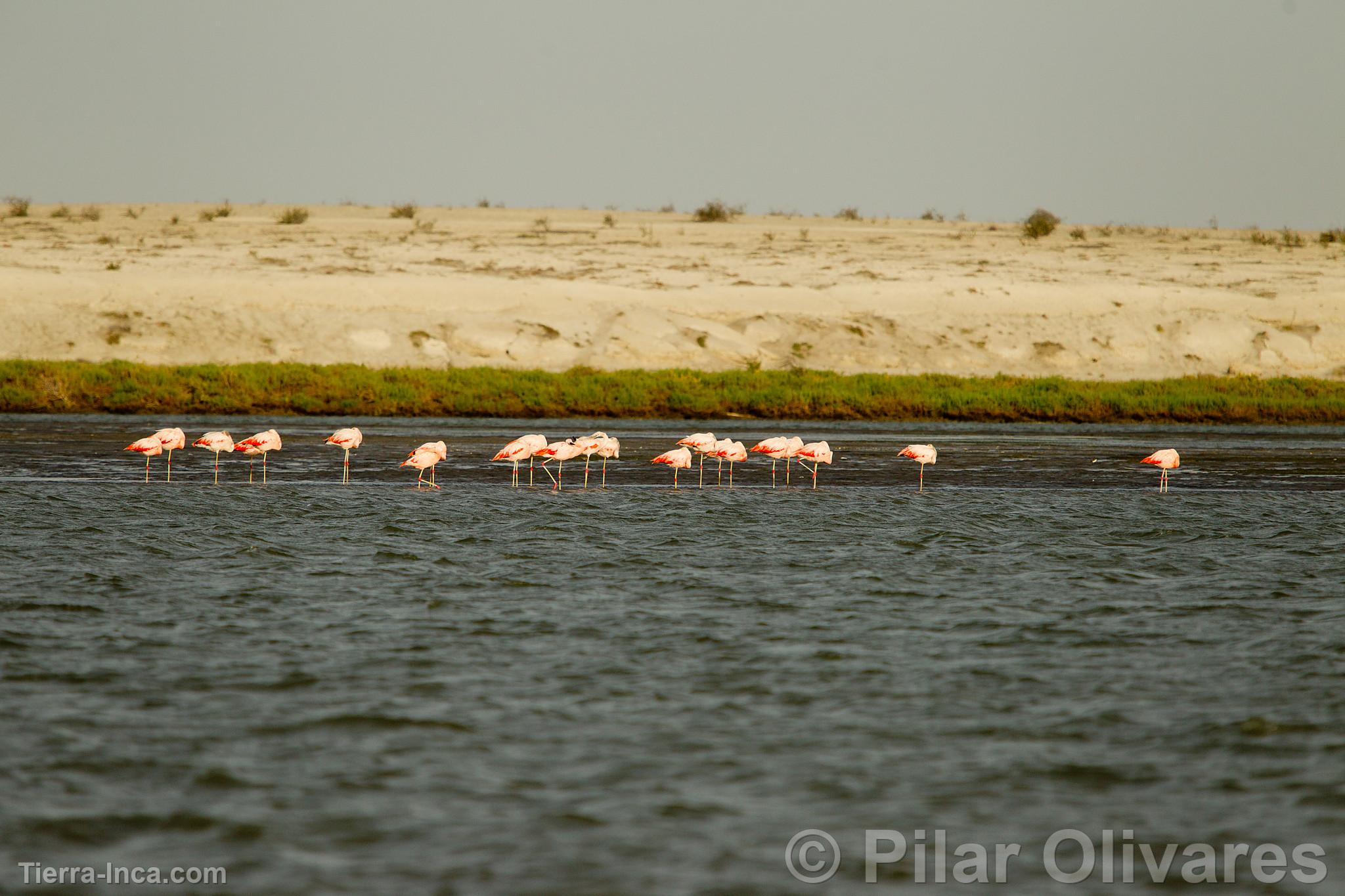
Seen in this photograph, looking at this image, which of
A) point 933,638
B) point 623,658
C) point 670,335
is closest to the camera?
point 623,658

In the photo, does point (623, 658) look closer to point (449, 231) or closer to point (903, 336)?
point (903, 336)

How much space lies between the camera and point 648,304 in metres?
39.2

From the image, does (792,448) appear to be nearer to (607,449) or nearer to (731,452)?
(731,452)

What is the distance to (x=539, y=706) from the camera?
8.37 m

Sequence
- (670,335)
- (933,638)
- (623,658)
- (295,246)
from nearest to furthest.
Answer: (623,658)
(933,638)
(670,335)
(295,246)

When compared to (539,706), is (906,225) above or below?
above

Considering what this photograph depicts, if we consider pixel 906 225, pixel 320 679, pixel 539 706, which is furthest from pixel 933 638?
pixel 906 225

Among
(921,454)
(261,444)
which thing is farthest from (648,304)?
(261,444)

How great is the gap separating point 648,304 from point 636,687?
1210 inches

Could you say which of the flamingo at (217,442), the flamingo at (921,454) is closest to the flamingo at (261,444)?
the flamingo at (217,442)

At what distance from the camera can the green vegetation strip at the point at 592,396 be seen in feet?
96.4

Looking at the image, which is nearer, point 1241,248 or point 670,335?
point 670,335

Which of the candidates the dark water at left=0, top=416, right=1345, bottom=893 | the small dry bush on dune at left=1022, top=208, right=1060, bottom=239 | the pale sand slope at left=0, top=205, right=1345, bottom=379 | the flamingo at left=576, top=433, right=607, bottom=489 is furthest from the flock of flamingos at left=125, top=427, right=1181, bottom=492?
the small dry bush on dune at left=1022, top=208, right=1060, bottom=239

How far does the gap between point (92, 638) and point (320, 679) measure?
1932mm
